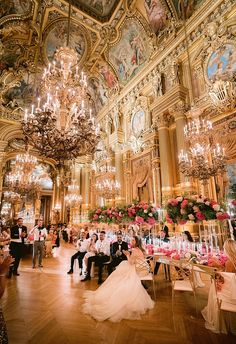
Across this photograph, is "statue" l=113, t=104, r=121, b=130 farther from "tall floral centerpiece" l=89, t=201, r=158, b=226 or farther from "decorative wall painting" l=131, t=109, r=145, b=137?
"tall floral centerpiece" l=89, t=201, r=158, b=226

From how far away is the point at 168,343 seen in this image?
8.58 ft

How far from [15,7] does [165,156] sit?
11.1 metres

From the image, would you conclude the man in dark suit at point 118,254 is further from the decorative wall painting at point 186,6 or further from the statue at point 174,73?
the decorative wall painting at point 186,6

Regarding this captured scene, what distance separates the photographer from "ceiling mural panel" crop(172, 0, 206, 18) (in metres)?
9.05

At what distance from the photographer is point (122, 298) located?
352 cm

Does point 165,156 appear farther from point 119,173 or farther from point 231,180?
point 119,173

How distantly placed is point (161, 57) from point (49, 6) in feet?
21.4

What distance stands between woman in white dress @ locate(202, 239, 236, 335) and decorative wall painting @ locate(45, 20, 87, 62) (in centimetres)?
1398

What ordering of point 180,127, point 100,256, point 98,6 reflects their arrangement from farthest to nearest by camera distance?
1. point 98,6
2. point 180,127
3. point 100,256

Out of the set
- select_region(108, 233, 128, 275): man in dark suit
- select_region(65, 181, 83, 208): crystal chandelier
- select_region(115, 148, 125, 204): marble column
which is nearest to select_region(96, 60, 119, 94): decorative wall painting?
select_region(115, 148, 125, 204): marble column

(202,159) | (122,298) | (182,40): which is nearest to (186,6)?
(182,40)

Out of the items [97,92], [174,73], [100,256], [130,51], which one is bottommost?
[100,256]

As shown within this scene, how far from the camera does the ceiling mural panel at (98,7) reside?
1106cm

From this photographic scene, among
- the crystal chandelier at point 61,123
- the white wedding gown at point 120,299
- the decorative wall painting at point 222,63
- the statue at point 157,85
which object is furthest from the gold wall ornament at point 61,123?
the statue at point 157,85
